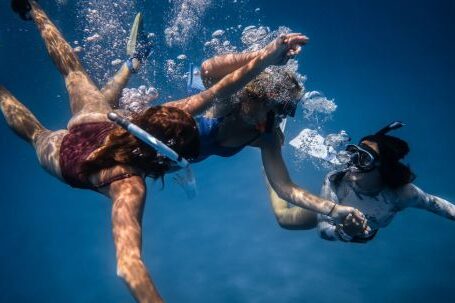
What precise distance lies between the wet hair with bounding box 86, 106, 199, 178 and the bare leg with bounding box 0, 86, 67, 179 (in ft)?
3.14

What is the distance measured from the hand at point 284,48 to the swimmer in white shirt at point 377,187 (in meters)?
1.84

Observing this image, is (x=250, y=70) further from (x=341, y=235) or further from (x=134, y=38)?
(x=134, y=38)

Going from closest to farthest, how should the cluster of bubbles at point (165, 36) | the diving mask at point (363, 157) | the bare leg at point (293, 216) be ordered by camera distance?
the diving mask at point (363, 157), the bare leg at point (293, 216), the cluster of bubbles at point (165, 36)

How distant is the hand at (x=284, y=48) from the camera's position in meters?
3.30

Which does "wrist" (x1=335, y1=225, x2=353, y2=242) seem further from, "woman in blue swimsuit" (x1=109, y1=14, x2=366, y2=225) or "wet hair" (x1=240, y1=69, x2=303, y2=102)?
"wet hair" (x1=240, y1=69, x2=303, y2=102)

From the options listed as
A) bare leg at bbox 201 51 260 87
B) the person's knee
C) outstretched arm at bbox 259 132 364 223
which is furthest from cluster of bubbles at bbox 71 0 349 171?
the person's knee

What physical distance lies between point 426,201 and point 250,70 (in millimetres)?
3021

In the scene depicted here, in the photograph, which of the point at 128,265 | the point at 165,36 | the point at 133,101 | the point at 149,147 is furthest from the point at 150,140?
the point at 165,36

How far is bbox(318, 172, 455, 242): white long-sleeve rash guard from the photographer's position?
4594mm

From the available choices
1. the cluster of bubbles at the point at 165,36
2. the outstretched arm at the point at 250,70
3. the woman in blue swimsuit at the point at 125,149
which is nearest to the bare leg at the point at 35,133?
the woman in blue swimsuit at the point at 125,149

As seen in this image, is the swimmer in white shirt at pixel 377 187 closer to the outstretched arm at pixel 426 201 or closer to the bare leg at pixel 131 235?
the outstretched arm at pixel 426 201

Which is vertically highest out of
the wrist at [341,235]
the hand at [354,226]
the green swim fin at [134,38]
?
the green swim fin at [134,38]

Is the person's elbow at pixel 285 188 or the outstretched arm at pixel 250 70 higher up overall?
the outstretched arm at pixel 250 70

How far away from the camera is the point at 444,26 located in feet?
68.0
